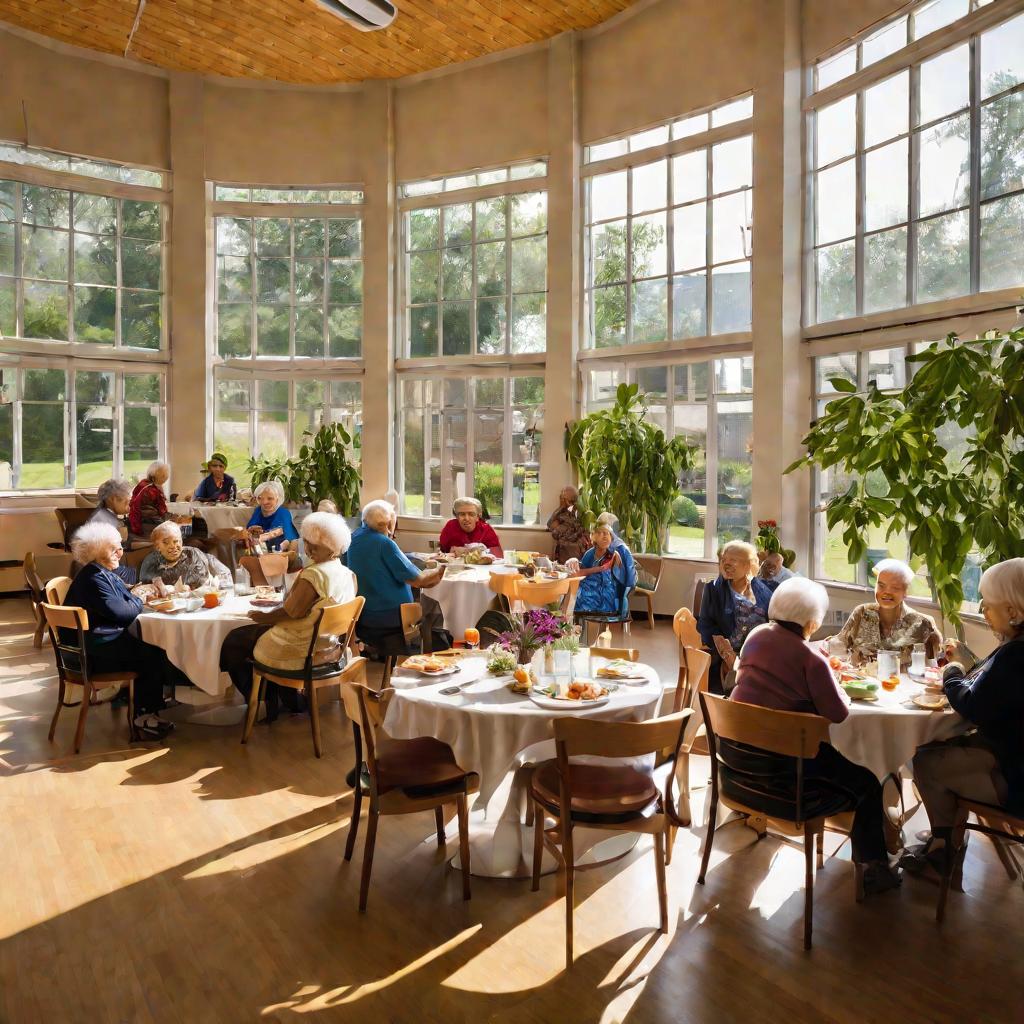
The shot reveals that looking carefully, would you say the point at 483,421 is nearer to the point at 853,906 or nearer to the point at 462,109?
the point at 462,109

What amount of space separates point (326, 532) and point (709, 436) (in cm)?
574

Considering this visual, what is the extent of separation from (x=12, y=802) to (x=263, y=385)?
29.3 feet

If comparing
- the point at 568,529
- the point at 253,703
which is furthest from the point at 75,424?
the point at 253,703

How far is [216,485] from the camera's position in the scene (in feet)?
38.1

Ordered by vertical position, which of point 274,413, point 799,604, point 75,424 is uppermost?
point 274,413

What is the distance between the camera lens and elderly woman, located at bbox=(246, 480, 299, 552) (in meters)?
9.17

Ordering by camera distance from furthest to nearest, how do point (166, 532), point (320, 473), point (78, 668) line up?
1. point (320, 473)
2. point (166, 532)
3. point (78, 668)

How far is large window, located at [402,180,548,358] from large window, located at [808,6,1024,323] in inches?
156

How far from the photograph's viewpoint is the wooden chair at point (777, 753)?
3.46m

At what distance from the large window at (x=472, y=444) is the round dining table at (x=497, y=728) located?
7608mm

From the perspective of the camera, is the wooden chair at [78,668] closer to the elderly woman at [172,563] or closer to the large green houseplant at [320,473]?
the elderly woman at [172,563]

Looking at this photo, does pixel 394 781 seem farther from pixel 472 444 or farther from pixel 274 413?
pixel 274 413

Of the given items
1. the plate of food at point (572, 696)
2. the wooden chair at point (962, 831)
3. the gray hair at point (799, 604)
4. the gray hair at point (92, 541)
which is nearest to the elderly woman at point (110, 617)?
the gray hair at point (92, 541)

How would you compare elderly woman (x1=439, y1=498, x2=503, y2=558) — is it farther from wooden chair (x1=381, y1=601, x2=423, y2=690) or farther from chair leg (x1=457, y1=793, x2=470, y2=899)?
chair leg (x1=457, y1=793, x2=470, y2=899)
